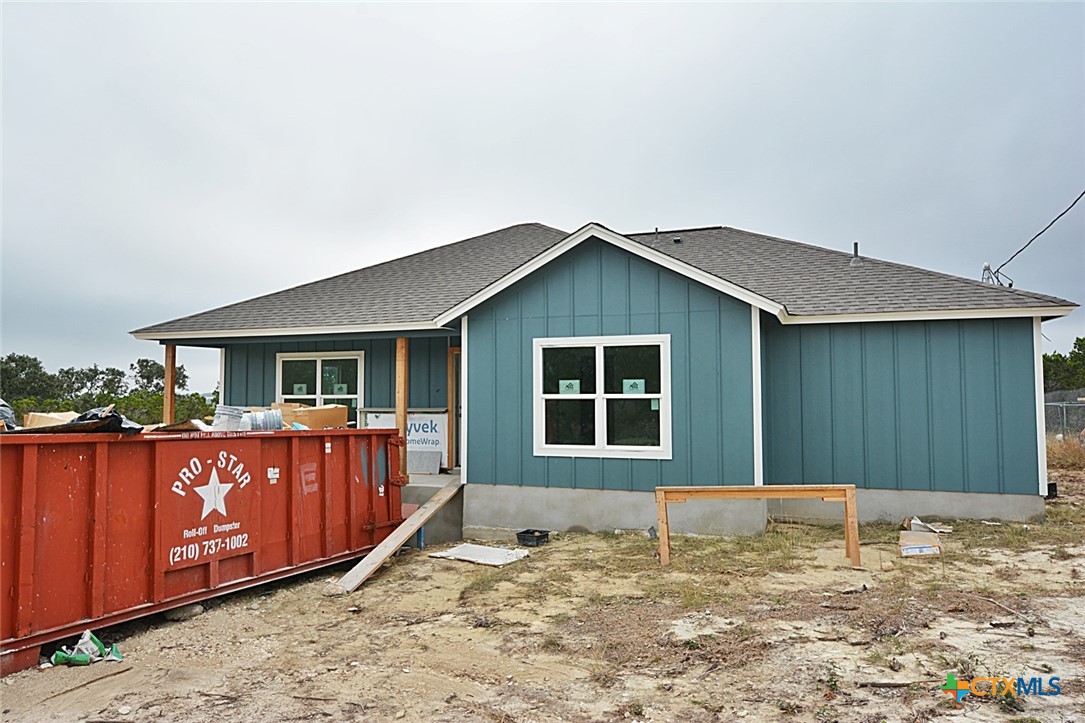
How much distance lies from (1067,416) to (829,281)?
14.8 metres

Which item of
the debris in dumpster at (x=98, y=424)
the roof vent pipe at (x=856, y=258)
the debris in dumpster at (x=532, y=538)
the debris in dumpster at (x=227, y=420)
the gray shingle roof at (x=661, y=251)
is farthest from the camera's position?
the roof vent pipe at (x=856, y=258)

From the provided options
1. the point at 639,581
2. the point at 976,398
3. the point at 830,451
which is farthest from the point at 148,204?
the point at 976,398

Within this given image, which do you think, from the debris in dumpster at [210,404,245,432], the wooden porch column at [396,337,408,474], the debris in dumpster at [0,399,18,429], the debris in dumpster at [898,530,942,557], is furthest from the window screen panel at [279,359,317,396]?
the debris in dumpster at [898,530,942,557]

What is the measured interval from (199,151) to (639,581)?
11422mm

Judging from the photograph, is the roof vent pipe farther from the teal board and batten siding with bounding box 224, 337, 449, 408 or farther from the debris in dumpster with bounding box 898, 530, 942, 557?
the teal board and batten siding with bounding box 224, 337, 449, 408

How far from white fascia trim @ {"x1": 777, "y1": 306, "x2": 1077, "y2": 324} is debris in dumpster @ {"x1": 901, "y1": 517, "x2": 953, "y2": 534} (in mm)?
2752

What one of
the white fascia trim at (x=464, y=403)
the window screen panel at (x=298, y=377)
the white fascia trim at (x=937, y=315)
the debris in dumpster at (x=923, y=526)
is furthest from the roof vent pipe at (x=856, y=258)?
the window screen panel at (x=298, y=377)

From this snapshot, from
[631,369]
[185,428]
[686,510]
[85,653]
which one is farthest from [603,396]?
[85,653]

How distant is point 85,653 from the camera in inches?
199

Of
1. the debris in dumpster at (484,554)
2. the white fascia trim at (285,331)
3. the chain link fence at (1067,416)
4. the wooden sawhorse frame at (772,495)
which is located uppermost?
the white fascia trim at (285,331)

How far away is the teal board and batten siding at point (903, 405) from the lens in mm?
9609

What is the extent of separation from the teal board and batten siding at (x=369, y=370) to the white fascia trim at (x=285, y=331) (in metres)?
0.98

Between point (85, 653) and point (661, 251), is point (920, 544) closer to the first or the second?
point (661, 251)

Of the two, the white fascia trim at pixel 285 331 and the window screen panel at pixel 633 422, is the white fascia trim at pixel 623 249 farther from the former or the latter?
the window screen panel at pixel 633 422
